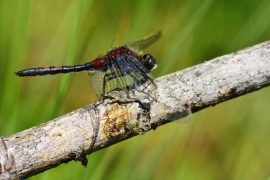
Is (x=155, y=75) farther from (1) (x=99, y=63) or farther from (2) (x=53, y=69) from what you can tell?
(2) (x=53, y=69)

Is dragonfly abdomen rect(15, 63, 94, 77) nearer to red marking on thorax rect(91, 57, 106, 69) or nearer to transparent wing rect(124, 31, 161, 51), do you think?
red marking on thorax rect(91, 57, 106, 69)

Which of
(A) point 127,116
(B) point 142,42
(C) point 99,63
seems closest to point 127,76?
(C) point 99,63

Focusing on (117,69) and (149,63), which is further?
(117,69)

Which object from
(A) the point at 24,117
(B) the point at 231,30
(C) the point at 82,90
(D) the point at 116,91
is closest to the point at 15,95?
(A) the point at 24,117

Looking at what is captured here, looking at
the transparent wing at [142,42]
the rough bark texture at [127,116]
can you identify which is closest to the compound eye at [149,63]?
the transparent wing at [142,42]

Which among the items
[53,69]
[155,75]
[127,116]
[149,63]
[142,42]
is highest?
[142,42]

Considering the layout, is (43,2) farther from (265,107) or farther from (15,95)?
(265,107)

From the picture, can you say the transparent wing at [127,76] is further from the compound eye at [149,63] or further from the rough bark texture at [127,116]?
the rough bark texture at [127,116]
